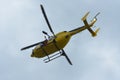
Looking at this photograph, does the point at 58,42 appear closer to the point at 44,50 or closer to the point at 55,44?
the point at 55,44

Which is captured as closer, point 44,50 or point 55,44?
point 55,44

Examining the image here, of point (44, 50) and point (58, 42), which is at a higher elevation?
point (44, 50)

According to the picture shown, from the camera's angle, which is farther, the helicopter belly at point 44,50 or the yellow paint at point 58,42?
the helicopter belly at point 44,50

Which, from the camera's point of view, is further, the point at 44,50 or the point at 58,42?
the point at 44,50

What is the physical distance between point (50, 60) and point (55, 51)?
1.45 metres

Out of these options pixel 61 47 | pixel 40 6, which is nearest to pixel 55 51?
pixel 61 47

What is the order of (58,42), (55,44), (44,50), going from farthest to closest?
(44,50) < (55,44) < (58,42)

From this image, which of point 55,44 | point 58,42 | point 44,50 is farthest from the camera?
point 44,50

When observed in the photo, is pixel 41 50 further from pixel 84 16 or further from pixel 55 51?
pixel 84 16

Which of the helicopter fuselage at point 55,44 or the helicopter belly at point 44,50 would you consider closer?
the helicopter fuselage at point 55,44

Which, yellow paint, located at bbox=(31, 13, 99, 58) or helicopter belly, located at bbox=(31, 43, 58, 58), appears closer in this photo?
yellow paint, located at bbox=(31, 13, 99, 58)

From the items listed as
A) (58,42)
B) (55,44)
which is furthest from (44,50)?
(58,42)

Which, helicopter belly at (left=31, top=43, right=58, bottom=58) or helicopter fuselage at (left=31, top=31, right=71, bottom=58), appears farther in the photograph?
helicopter belly at (left=31, top=43, right=58, bottom=58)

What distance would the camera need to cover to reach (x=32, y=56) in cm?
8981
